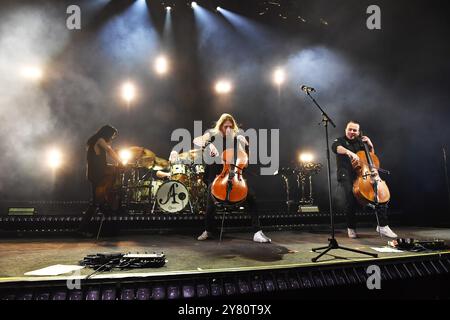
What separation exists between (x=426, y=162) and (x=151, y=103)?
8.05 meters

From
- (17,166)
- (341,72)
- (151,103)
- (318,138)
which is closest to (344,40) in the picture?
(341,72)

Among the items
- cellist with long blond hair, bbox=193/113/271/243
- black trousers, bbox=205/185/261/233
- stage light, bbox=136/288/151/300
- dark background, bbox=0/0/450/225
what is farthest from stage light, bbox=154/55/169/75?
stage light, bbox=136/288/151/300

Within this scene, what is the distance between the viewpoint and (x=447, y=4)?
17.1ft

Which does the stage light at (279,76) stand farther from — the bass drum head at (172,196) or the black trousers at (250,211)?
the black trousers at (250,211)

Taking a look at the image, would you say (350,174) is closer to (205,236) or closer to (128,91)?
(205,236)

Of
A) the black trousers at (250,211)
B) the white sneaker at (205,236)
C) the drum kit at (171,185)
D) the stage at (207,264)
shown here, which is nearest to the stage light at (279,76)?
the drum kit at (171,185)

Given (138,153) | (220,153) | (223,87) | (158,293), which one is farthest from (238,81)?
(158,293)

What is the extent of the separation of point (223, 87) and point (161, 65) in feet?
7.48

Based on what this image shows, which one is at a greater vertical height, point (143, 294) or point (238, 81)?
point (238, 81)

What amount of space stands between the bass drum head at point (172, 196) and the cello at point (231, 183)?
2.59 metres

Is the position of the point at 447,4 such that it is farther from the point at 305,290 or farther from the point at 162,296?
the point at 162,296

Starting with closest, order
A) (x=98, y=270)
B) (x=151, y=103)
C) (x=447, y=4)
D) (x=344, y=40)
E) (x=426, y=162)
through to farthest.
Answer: (x=98, y=270) → (x=447, y=4) → (x=426, y=162) → (x=344, y=40) → (x=151, y=103)

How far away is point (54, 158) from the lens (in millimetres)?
8023

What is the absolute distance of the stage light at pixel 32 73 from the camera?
7566mm
